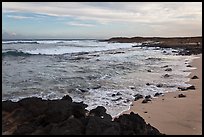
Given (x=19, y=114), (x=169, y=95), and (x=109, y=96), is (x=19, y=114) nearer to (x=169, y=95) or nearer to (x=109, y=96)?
(x=109, y=96)

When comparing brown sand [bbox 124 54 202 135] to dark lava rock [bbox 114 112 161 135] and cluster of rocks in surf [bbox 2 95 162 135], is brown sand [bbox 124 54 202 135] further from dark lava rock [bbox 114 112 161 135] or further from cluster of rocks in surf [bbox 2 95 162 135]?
cluster of rocks in surf [bbox 2 95 162 135]

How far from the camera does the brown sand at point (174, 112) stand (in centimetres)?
764

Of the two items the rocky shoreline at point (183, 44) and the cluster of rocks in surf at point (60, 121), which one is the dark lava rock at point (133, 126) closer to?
the cluster of rocks in surf at point (60, 121)

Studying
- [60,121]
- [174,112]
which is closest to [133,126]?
[60,121]

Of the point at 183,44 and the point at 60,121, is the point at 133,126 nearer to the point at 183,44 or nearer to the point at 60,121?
the point at 60,121

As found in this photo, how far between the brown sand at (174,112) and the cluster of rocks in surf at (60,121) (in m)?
1.94

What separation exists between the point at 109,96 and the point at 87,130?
6.76 metres

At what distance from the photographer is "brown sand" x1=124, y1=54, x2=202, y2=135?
25.1 feet

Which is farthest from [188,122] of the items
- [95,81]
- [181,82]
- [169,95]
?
[95,81]

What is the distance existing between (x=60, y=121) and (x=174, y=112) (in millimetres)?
4694

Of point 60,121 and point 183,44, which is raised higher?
point 60,121

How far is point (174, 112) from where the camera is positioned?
30.1 feet

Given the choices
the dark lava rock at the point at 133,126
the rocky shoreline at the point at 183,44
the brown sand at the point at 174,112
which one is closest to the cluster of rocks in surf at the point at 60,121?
the dark lava rock at the point at 133,126

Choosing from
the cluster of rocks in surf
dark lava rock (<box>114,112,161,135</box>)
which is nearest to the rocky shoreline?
dark lava rock (<box>114,112,161,135</box>)
